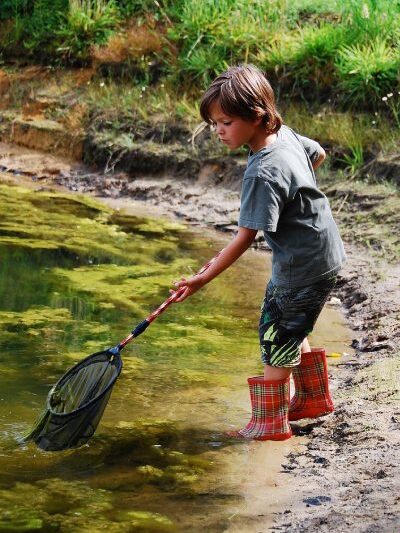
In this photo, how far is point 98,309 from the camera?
6.04 metres

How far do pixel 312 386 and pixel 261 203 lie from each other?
0.99m

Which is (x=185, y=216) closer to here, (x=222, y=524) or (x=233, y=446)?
(x=233, y=446)

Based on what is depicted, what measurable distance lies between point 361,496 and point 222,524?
1.53 feet

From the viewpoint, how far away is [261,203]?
372 centimetres

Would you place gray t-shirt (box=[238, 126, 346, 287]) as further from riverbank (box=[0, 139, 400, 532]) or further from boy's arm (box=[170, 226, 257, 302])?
riverbank (box=[0, 139, 400, 532])

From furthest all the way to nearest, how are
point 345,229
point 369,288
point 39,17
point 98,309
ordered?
point 39,17 < point 345,229 < point 369,288 < point 98,309

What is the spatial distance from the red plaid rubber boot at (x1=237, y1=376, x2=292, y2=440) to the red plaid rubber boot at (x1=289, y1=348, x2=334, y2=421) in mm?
220

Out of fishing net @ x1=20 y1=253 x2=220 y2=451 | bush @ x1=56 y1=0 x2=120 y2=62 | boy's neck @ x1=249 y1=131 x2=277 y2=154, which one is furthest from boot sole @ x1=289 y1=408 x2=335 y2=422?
bush @ x1=56 y1=0 x2=120 y2=62

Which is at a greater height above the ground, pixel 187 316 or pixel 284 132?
pixel 284 132

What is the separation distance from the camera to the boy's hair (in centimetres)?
374

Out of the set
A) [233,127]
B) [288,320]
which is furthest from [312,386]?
[233,127]

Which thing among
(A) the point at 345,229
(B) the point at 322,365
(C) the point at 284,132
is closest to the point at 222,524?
(B) the point at 322,365

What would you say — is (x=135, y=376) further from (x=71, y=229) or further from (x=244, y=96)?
(x=71, y=229)

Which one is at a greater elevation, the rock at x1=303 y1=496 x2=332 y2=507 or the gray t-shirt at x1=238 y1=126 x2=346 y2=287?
the gray t-shirt at x1=238 y1=126 x2=346 y2=287
